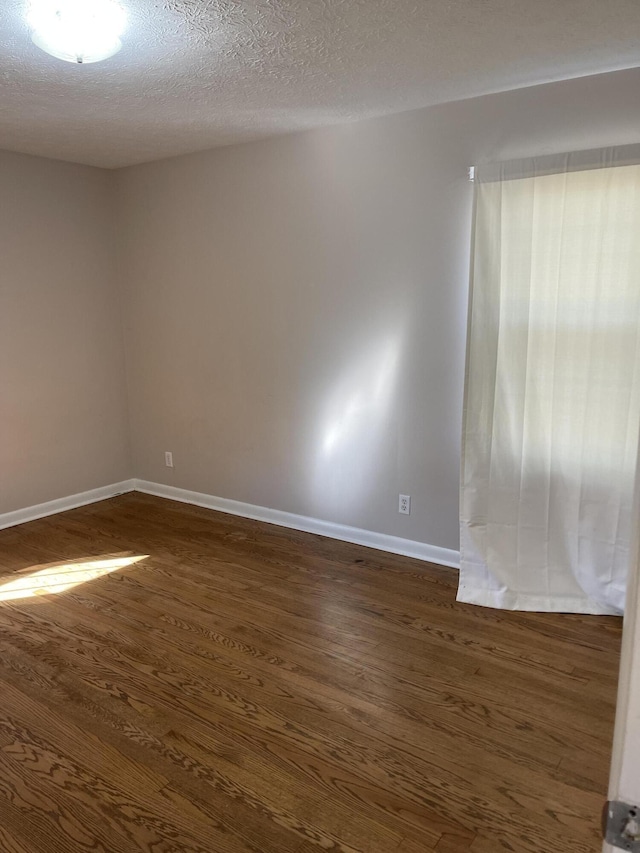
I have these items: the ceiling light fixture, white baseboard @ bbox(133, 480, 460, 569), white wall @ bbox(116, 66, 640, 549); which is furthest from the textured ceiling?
white baseboard @ bbox(133, 480, 460, 569)

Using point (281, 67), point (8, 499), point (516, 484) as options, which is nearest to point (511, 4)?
point (281, 67)

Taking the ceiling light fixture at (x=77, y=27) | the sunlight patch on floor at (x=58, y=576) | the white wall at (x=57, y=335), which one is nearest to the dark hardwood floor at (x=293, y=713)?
the sunlight patch on floor at (x=58, y=576)

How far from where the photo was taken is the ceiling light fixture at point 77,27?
1.96m

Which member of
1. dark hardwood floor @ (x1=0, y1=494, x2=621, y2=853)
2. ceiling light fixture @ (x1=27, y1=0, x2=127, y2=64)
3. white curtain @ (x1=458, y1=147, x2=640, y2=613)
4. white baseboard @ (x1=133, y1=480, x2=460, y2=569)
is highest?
ceiling light fixture @ (x1=27, y1=0, x2=127, y2=64)

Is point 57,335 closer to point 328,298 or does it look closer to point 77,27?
point 328,298

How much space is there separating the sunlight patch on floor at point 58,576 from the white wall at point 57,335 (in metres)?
0.94

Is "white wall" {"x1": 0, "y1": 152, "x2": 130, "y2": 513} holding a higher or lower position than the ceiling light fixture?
lower

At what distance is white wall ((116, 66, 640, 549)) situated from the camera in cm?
307

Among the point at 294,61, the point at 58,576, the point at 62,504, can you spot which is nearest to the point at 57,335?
the point at 62,504

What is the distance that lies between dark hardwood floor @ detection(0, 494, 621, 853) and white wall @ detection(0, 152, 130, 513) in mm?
1070

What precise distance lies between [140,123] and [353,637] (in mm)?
2830

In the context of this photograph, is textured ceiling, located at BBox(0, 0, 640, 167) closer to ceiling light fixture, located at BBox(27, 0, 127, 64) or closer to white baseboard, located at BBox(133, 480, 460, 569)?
ceiling light fixture, located at BBox(27, 0, 127, 64)

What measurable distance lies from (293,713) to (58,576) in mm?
1752

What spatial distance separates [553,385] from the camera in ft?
9.27
